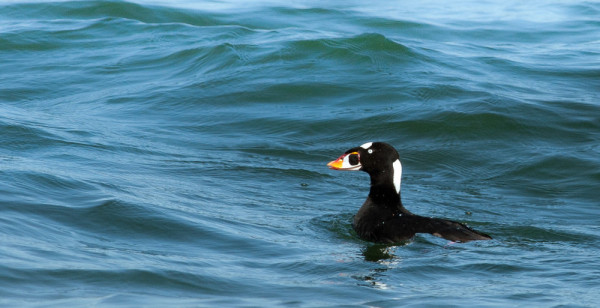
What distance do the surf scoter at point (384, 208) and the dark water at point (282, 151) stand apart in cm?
15

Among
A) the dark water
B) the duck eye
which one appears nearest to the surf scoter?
the duck eye

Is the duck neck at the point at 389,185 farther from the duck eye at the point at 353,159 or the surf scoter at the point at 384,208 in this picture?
the duck eye at the point at 353,159

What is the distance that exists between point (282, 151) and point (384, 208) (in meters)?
3.67

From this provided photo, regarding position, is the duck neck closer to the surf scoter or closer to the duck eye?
the surf scoter

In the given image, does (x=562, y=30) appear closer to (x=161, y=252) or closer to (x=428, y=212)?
(x=428, y=212)

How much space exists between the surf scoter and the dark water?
0.49 ft

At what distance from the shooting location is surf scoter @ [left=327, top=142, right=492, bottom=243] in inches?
324

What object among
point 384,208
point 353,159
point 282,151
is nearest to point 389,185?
point 384,208

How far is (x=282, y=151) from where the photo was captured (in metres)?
12.2

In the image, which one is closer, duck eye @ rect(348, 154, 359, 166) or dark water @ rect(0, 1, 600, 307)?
dark water @ rect(0, 1, 600, 307)

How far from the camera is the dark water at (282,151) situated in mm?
6730

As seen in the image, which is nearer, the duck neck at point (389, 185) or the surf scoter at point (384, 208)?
the surf scoter at point (384, 208)

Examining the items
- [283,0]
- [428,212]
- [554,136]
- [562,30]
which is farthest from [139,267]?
[283,0]

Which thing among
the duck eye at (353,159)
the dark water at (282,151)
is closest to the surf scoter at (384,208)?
the duck eye at (353,159)
